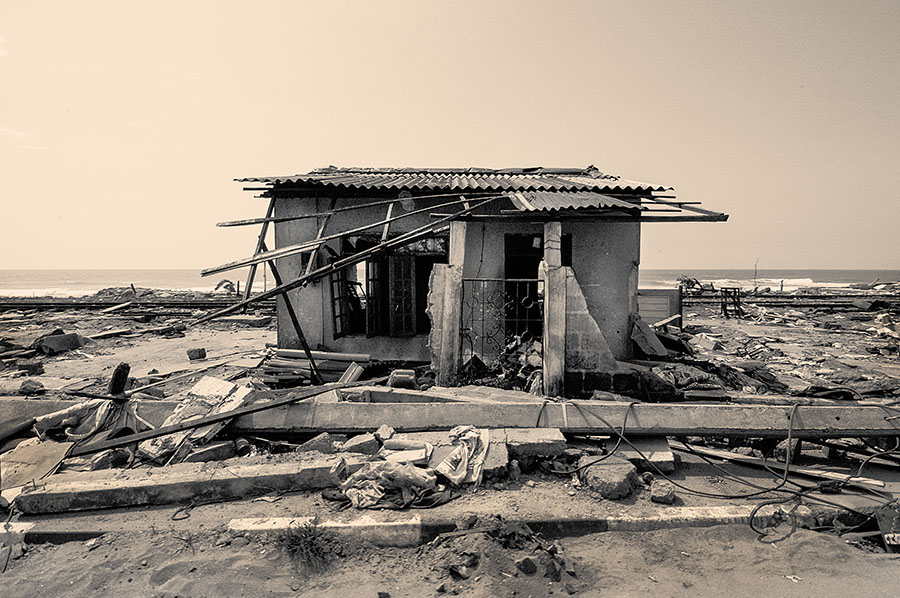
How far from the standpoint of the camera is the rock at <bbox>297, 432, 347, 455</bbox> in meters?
4.68

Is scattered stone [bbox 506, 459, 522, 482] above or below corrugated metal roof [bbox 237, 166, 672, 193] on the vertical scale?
below

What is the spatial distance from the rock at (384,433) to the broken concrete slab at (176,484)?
0.40 metres

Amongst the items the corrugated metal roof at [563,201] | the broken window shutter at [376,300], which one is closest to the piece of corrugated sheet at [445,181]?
the corrugated metal roof at [563,201]

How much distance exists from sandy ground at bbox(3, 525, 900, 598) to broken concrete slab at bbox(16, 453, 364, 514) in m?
0.47

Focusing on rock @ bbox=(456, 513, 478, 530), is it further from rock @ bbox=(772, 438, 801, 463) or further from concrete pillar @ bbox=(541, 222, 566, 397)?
rock @ bbox=(772, 438, 801, 463)

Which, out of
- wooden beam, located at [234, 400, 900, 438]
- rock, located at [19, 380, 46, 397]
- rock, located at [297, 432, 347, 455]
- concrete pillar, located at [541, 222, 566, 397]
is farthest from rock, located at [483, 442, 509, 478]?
rock, located at [19, 380, 46, 397]

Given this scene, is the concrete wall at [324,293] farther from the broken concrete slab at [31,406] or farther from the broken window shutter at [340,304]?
the broken concrete slab at [31,406]

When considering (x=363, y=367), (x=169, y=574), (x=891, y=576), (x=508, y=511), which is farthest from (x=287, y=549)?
(x=363, y=367)

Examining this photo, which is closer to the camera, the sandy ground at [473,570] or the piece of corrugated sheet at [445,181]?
the sandy ground at [473,570]

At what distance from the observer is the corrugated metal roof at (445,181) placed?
830 centimetres

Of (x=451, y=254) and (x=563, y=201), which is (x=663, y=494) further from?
(x=563, y=201)

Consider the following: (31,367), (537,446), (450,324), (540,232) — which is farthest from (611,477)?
(31,367)

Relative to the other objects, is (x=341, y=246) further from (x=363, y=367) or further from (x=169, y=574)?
(x=169, y=574)

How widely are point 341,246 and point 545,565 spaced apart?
7.08m
